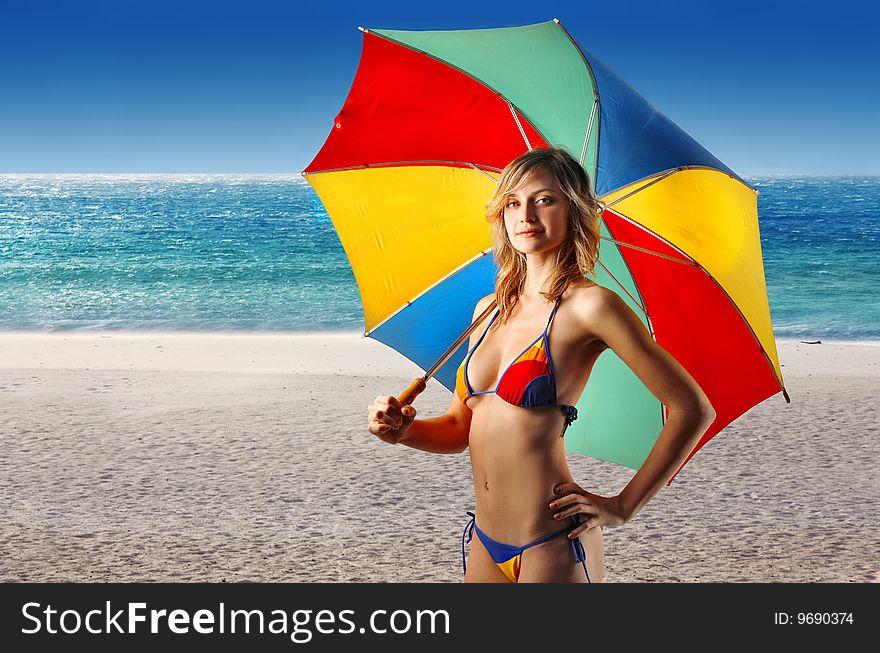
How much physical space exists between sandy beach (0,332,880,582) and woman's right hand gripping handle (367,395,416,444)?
2.82m

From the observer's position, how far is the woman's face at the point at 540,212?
2334 millimetres

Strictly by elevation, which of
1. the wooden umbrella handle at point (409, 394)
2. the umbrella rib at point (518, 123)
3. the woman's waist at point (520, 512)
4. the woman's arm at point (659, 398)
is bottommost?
the woman's waist at point (520, 512)

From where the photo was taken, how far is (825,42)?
49250 mm

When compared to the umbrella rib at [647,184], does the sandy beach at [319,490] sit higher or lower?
higher

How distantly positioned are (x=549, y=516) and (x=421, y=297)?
99 cm

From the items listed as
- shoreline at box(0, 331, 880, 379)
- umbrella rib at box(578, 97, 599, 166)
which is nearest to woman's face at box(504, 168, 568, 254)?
umbrella rib at box(578, 97, 599, 166)

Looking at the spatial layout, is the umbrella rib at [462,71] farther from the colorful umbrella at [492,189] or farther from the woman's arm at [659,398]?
the woman's arm at [659,398]

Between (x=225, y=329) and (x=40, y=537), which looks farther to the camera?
(x=225, y=329)

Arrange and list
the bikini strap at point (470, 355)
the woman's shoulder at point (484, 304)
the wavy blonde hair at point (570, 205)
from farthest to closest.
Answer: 1. the woman's shoulder at point (484, 304)
2. the bikini strap at point (470, 355)
3. the wavy blonde hair at point (570, 205)

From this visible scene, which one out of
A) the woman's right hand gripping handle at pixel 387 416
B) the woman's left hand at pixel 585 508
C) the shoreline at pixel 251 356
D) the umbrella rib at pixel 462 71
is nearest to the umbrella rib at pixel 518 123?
the umbrella rib at pixel 462 71

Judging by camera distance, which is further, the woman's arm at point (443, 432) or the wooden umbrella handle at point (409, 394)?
the woman's arm at point (443, 432)

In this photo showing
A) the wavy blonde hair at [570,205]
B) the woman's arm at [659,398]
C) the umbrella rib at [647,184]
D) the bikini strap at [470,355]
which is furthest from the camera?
the umbrella rib at [647,184]
